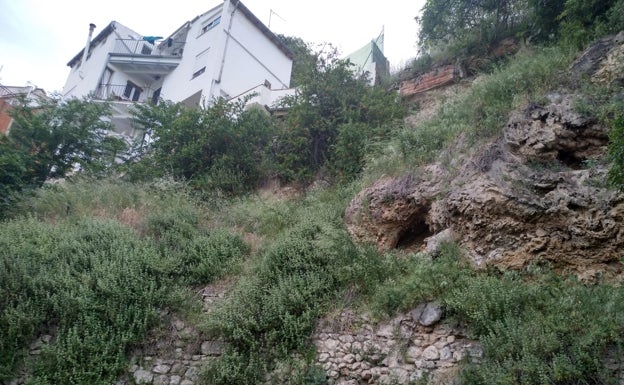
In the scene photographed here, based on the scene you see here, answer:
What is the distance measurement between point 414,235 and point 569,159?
2865 mm

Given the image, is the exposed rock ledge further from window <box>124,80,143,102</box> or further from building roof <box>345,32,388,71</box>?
window <box>124,80,143,102</box>

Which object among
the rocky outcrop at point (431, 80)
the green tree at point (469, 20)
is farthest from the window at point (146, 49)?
the rocky outcrop at point (431, 80)

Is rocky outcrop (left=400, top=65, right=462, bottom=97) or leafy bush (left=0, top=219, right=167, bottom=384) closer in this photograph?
leafy bush (left=0, top=219, right=167, bottom=384)

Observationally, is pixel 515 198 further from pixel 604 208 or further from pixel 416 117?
pixel 416 117

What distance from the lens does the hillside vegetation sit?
5.99 metres

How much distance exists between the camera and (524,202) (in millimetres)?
7129

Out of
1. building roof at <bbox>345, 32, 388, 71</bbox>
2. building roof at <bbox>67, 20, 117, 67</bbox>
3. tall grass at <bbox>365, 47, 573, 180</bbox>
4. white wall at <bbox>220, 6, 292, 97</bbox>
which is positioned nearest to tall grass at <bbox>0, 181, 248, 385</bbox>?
tall grass at <bbox>365, 47, 573, 180</bbox>

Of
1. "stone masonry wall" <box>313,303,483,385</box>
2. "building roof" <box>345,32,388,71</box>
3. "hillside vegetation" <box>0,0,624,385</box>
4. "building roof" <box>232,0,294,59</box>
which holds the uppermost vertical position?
"building roof" <box>232,0,294,59</box>

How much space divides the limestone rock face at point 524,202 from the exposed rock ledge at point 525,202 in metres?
0.01

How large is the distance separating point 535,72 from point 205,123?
28.3ft

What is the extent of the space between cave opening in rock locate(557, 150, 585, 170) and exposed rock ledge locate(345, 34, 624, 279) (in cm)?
1

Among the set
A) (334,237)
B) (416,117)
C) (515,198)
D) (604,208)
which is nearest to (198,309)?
(334,237)

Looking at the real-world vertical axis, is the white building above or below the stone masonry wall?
above

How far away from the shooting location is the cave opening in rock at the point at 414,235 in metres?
8.89
